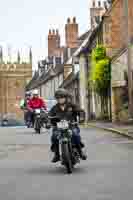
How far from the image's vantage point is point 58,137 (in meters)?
12.6

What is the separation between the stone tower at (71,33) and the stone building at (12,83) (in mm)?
62451

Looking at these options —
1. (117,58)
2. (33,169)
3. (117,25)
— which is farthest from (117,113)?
(33,169)

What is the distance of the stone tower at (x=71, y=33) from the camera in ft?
275

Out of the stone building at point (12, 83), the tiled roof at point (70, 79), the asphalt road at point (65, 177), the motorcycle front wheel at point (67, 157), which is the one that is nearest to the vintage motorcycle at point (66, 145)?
the motorcycle front wheel at point (67, 157)

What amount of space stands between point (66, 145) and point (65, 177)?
794 millimetres

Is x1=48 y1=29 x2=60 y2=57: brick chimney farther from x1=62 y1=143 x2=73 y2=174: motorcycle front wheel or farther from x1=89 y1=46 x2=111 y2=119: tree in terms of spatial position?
x1=62 y1=143 x2=73 y2=174: motorcycle front wheel

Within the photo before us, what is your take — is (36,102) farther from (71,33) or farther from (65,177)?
(71,33)

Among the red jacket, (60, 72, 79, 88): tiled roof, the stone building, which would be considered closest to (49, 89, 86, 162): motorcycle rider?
the red jacket

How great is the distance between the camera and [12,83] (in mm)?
150125

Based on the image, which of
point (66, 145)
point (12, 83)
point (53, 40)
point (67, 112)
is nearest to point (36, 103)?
point (67, 112)

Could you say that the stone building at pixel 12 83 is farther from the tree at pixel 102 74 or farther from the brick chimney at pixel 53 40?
the tree at pixel 102 74

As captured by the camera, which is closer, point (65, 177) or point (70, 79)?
point (65, 177)

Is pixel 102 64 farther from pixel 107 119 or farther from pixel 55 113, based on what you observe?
pixel 55 113

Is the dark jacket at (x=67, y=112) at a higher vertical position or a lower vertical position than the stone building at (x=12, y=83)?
lower
